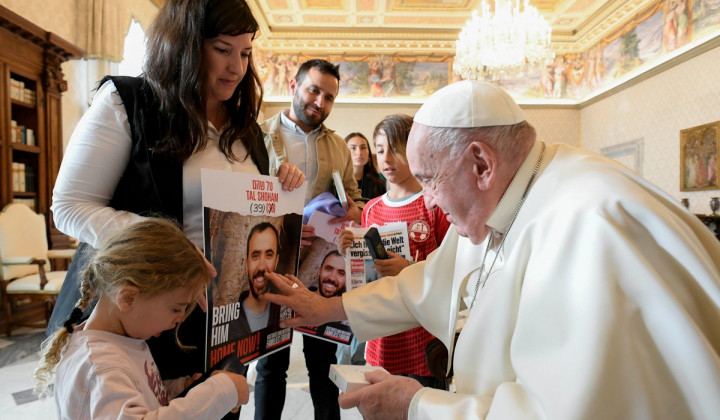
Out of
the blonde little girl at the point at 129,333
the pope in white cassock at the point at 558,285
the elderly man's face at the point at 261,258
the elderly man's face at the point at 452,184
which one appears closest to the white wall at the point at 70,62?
the elderly man's face at the point at 261,258

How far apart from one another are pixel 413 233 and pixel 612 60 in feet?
35.3

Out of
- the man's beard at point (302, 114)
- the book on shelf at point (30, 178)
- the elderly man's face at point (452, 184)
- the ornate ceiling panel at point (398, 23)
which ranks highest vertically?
the ornate ceiling panel at point (398, 23)

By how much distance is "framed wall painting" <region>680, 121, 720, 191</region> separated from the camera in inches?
309

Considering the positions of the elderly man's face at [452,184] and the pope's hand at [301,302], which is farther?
the pope's hand at [301,302]

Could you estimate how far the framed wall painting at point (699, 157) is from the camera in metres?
7.85

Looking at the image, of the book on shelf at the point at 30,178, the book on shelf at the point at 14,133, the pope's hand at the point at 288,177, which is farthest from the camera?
the book on shelf at the point at 30,178

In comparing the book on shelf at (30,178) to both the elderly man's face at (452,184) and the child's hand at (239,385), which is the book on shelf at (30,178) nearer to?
the child's hand at (239,385)

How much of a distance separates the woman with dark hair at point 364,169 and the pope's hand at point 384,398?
356cm

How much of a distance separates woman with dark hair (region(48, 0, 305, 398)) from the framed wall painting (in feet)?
29.8

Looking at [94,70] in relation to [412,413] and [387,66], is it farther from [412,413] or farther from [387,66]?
[387,66]

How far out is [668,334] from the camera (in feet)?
3.02

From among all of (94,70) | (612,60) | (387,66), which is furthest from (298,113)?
(612,60)

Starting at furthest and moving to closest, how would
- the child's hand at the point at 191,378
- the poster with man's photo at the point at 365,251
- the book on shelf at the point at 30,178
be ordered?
the book on shelf at the point at 30,178
the poster with man's photo at the point at 365,251
the child's hand at the point at 191,378

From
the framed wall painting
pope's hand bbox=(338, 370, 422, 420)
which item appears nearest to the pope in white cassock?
pope's hand bbox=(338, 370, 422, 420)
